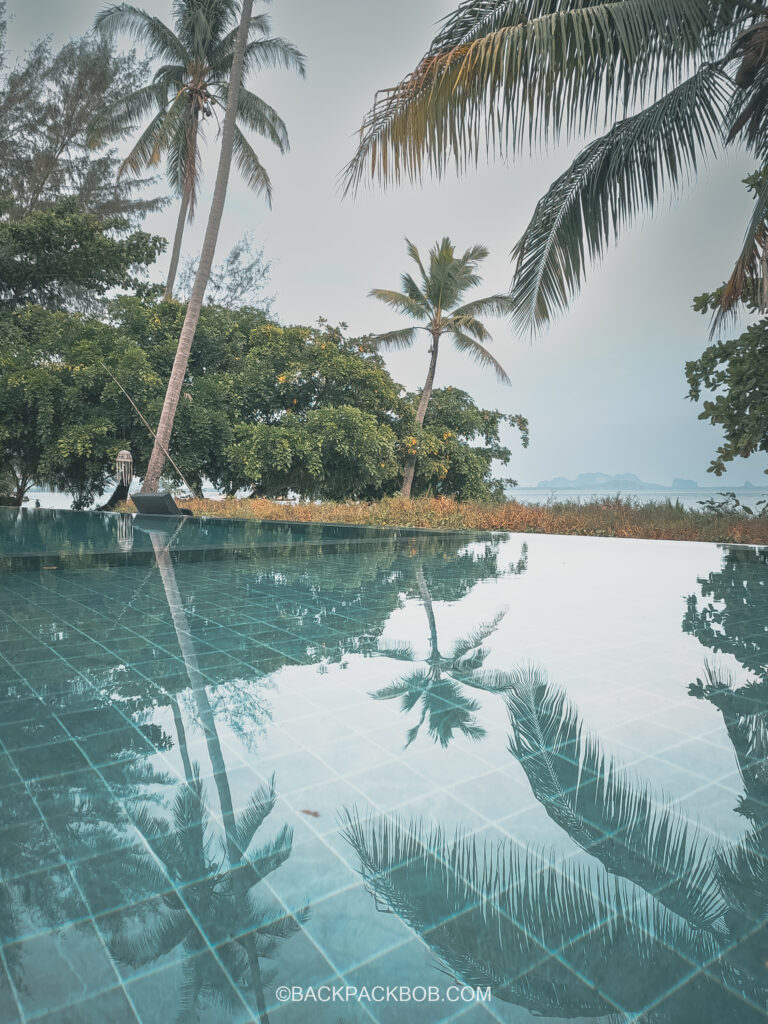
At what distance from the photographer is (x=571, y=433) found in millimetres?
45688

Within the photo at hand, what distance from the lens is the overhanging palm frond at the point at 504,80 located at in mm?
4652

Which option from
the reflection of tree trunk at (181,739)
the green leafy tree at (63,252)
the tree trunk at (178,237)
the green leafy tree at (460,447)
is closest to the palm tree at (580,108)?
the reflection of tree trunk at (181,739)

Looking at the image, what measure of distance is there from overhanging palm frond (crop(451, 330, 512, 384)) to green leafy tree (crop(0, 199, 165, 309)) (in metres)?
8.29

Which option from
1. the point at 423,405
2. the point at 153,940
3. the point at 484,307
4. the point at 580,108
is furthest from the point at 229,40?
the point at 153,940

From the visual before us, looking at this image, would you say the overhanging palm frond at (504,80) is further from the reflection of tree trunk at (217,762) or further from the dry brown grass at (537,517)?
the dry brown grass at (537,517)

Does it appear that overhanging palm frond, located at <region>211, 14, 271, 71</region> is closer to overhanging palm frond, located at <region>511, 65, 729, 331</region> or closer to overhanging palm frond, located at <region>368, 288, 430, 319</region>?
overhanging palm frond, located at <region>368, 288, 430, 319</region>

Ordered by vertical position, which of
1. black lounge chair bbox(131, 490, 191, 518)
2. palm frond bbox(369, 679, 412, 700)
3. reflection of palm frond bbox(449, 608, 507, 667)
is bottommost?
palm frond bbox(369, 679, 412, 700)

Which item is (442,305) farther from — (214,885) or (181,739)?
(214,885)

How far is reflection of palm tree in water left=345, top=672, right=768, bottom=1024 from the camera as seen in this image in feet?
3.48

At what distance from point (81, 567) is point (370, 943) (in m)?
5.04

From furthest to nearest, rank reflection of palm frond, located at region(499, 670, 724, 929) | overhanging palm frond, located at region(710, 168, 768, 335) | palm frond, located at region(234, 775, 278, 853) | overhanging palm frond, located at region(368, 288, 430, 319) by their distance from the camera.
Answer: overhanging palm frond, located at region(368, 288, 430, 319) → overhanging palm frond, located at region(710, 168, 768, 335) → palm frond, located at region(234, 775, 278, 853) → reflection of palm frond, located at region(499, 670, 724, 929)

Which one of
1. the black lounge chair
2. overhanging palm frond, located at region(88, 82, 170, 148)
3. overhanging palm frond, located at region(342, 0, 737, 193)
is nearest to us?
overhanging palm frond, located at region(342, 0, 737, 193)

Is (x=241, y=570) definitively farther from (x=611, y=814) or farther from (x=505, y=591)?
(x=611, y=814)

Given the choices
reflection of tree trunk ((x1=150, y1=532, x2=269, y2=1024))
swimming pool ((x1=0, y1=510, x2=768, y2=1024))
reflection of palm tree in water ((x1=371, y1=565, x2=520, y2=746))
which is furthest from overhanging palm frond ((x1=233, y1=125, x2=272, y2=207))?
reflection of palm tree in water ((x1=371, y1=565, x2=520, y2=746))
